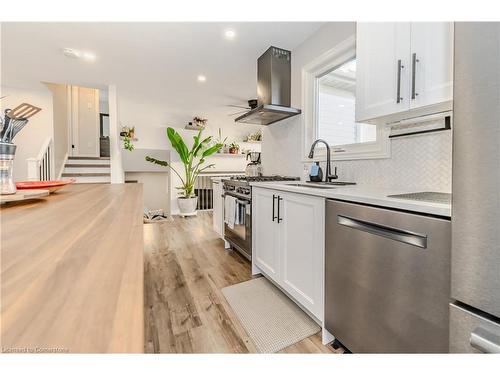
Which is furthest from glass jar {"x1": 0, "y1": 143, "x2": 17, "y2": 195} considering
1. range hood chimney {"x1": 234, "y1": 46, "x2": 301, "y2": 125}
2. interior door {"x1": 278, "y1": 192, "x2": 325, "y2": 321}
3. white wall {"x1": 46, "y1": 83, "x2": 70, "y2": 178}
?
white wall {"x1": 46, "y1": 83, "x2": 70, "y2": 178}

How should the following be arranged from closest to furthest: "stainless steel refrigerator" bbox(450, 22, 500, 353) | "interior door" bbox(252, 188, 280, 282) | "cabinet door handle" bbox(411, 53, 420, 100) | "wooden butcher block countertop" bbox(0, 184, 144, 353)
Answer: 1. "wooden butcher block countertop" bbox(0, 184, 144, 353)
2. "stainless steel refrigerator" bbox(450, 22, 500, 353)
3. "cabinet door handle" bbox(411, 53, 420, 100)
4. "interior door" bbox(252, 188, 280, 282)

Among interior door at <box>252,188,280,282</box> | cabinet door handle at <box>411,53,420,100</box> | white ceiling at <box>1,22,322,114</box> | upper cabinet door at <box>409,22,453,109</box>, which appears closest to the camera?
upper cabinet door at <box>409,22,453,109</box>

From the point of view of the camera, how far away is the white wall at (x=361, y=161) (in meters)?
1.45

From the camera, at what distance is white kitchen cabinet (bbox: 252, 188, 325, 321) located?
1501 mm

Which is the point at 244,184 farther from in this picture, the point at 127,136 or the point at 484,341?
the point at 127,136

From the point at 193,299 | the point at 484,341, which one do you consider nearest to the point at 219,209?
the point at 193,299

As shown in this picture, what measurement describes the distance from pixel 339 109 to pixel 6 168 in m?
2.58

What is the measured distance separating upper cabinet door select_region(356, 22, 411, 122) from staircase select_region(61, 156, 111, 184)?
515cm

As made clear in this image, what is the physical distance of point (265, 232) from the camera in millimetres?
2162

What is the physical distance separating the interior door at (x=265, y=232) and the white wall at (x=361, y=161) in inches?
28.1

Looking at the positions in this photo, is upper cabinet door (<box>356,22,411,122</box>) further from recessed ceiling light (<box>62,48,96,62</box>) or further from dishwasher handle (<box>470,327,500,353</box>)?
recessed ceiling light (<box>62,48,96,62</box>)

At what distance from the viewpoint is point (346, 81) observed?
2.35 metres

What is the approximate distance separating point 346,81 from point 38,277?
8.70 feet
